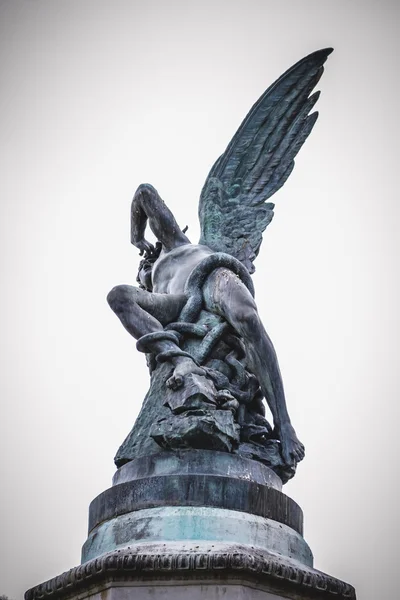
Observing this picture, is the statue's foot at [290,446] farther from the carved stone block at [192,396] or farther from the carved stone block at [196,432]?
the carved stone block at [192,396]

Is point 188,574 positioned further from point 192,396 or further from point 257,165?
point 257,165

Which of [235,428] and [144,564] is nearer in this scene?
[144,564]

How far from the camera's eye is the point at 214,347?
358 inches

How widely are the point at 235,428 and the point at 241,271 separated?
179cm

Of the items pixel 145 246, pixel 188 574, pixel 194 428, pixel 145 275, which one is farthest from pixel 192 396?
pixel 145 246

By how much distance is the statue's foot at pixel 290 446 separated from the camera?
8609mm

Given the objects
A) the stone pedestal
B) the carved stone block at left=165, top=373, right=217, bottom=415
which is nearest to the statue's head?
the carved stone block at left=165, top=373, right=217, bottom=415

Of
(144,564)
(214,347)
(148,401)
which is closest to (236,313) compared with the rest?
(214,347)

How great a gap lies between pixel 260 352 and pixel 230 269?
96 centimetres

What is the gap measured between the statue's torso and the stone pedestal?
6.85 ft

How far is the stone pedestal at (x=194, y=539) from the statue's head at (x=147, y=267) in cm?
264

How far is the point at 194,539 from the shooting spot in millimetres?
7484

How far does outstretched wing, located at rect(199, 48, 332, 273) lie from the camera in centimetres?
1082

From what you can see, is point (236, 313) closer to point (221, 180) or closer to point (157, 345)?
point (157, 345)
